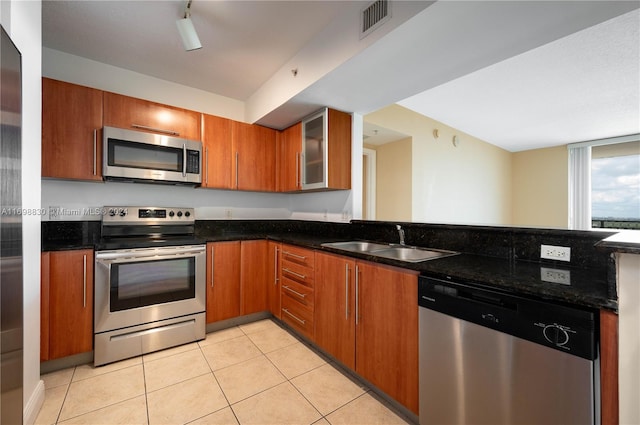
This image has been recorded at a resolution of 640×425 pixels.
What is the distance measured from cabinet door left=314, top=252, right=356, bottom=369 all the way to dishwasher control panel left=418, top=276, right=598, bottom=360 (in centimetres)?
57

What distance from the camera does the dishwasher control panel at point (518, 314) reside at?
855 millimetres

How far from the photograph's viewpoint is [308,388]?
1.71 metres

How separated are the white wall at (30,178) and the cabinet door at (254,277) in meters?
1.39

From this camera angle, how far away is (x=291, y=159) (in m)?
2.96

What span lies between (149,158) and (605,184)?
7.63 m

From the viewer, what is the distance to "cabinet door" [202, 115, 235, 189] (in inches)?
106

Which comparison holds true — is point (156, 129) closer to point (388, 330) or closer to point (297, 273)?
point (297, 273)

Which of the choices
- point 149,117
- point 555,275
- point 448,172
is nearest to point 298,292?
point 555,275

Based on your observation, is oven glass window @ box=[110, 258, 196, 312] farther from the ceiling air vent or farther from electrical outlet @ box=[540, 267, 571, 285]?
electrical outlet @ box=[540, 267, 571, 285]

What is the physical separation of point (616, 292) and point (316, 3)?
210 cm

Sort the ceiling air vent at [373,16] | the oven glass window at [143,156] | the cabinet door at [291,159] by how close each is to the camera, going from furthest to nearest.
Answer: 1. the cabinet door at [291,159]
2. the oven glass window at [143,156]
3. the ceiling air vent at [373,16]

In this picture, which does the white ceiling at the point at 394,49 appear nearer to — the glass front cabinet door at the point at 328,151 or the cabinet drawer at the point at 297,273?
the glass front cabinet door at the point at 328,151

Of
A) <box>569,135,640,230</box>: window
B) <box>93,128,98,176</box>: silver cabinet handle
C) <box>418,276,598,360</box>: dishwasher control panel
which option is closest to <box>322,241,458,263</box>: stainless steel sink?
<box>418,276,598,360</box>: dishwasher control panel

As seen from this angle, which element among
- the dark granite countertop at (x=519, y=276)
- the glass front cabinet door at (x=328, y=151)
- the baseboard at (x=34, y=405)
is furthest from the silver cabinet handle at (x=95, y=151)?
the dark granite countertop at (x=519, y=276)
